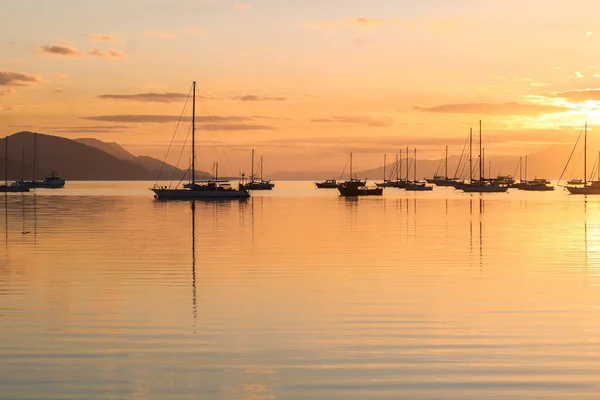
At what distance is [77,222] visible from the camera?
59.0 meters

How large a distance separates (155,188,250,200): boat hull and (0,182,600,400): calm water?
71124 millimetres

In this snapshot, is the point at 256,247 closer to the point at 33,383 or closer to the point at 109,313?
the point at 109,313

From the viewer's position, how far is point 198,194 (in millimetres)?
110438

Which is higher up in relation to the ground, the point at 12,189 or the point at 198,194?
the point at 12,189

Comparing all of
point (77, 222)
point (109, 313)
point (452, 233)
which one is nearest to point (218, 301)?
point (109, 313)

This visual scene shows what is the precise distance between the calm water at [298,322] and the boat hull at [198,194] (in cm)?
7112

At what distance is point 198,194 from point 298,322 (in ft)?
305

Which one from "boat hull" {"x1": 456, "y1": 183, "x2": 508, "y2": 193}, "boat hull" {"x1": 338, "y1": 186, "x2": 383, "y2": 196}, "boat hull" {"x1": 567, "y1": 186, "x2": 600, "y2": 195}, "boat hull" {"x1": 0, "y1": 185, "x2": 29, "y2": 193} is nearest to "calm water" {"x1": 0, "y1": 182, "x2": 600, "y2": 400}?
"boat hull" {"x1": 338, "y1": 186, "x2": 383, "y2": 196}

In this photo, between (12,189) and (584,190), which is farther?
(12,189)

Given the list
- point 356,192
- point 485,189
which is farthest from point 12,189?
point 485,189

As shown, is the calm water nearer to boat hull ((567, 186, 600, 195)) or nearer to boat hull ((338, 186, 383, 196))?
boat hull ((338, 186, 383, 196))

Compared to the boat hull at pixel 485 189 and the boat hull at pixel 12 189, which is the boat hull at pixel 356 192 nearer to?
the boat hull at pixel 485 189

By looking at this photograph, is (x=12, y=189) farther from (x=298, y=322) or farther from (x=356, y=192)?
(x=298, y=322)

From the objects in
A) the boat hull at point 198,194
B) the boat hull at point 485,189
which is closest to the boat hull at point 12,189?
the boat hull at point 198,194
